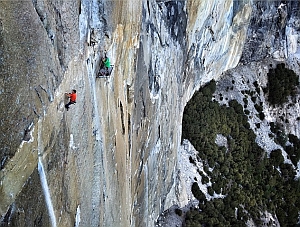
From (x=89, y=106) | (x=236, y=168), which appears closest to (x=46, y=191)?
(x=89, y=106)

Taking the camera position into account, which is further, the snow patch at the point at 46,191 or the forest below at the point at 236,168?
the forest below at the point at 236,168

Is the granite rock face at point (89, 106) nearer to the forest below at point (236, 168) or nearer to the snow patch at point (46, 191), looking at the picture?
the snow patch at point (46, 191)

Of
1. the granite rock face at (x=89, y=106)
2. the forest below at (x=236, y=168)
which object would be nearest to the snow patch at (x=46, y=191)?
the granite rock face at (x=89, y=106)

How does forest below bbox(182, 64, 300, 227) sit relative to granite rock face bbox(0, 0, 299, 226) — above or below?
below

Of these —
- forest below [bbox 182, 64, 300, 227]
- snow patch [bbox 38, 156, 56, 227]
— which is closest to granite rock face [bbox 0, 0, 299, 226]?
snow patch [bbox 38, 156, 56, 227]

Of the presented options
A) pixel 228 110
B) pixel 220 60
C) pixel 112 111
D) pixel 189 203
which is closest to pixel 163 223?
pixel 189 203

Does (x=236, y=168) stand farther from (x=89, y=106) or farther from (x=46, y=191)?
(x=46, y=191)

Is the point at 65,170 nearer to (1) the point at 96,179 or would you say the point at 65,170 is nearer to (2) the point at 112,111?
(1) the point at 96,179

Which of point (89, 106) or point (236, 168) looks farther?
point (236, 168)

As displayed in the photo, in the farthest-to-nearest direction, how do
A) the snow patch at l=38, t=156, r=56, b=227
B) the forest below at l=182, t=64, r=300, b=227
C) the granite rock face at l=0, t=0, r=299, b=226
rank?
1. the forest below at l=182, t=64, r=300, b=227
2. the snow patch at l=38, t=156, r=56, b=227
3. the granite rock face at l=0, t=0, r=299, b=226

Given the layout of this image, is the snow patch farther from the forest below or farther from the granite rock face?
the forest below
